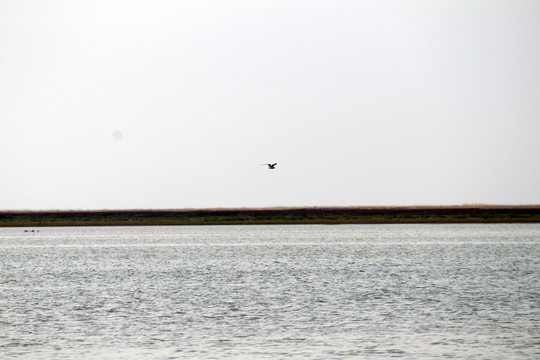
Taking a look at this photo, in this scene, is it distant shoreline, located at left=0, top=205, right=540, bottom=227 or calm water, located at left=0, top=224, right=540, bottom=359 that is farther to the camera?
distant shoreline, located at left=0, top=205, right=540, bottom=227

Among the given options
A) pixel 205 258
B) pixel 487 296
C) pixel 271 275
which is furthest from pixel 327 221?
pixel 487 296

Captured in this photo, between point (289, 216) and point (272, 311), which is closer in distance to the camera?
point (272, 311)

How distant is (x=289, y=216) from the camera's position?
578 feet

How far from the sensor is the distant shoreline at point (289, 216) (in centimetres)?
16950

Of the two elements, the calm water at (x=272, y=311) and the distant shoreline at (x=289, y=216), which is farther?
the distant shoreline at (x=289, y=216)

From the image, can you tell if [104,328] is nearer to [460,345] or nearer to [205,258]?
[460,345]

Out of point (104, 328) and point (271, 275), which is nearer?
point (104, 328)

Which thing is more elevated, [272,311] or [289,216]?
[289,216]

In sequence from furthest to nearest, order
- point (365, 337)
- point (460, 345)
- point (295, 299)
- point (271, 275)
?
1. point (271, 275)
2. point (295, 299)
3. point (365, 337)
4. point (460, 345)

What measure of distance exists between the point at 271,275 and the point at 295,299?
14.4 m

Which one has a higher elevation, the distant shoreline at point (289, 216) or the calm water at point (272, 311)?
the distant shoreline at point (289, 216)

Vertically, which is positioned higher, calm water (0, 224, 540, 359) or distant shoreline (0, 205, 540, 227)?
distant shoreline (0, 205, 540, 227)

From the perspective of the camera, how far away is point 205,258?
70.9 m

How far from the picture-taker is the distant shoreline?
16950 cm
